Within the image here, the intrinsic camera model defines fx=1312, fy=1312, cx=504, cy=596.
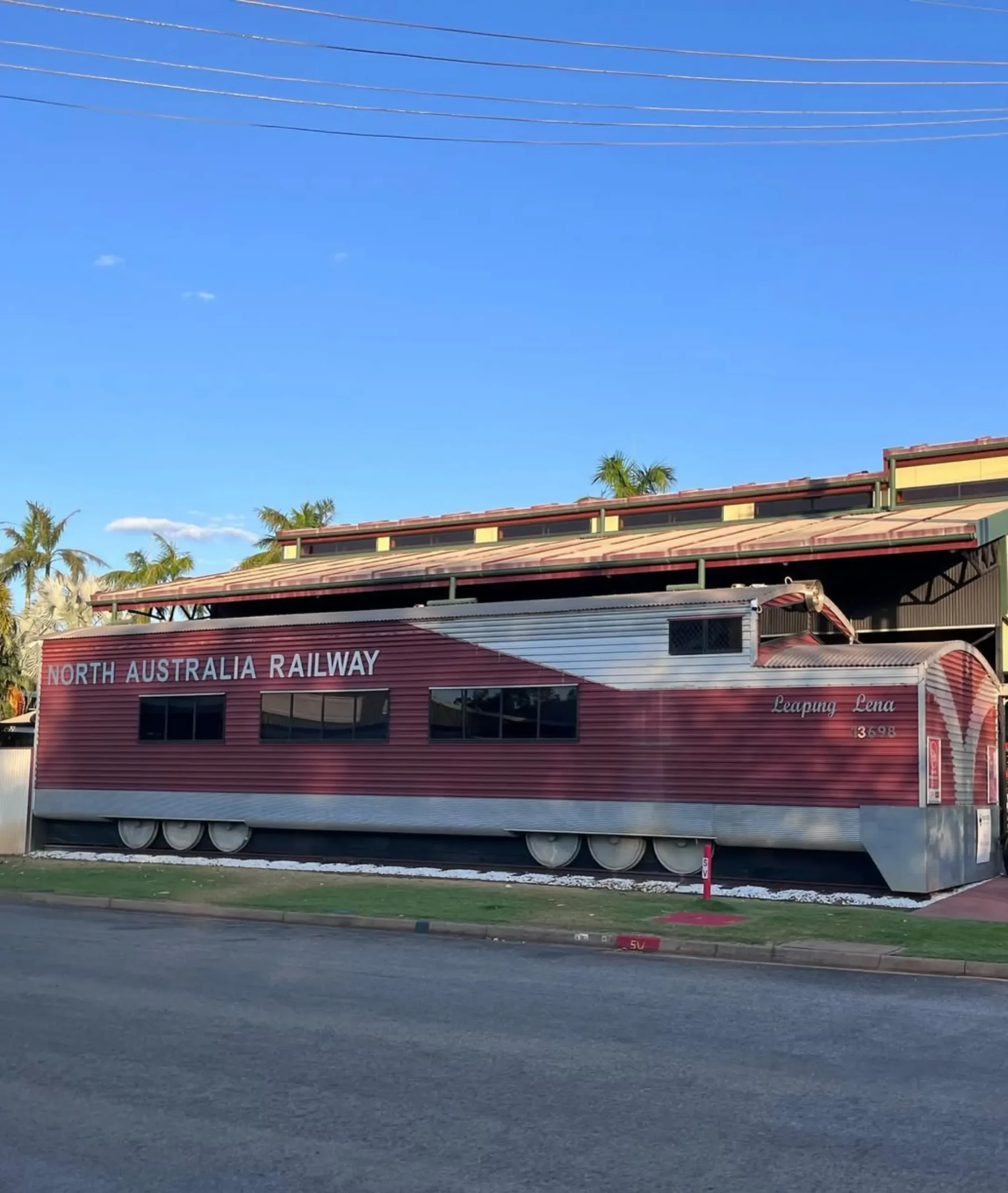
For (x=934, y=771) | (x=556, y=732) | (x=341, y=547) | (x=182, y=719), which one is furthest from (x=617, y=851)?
(x=341, y=547)

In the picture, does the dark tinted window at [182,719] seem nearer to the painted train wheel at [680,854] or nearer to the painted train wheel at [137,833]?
the painted train wheel at [137,833]

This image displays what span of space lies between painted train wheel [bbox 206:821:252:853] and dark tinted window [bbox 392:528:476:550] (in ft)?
32.9

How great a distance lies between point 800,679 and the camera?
20.1m

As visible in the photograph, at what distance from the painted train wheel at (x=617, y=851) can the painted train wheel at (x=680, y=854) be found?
1.18ft

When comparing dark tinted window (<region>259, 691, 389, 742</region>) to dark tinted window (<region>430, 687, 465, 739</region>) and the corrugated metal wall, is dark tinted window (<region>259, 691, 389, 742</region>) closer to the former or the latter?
dark tinted window (<region>430, 687, 465, 739</region>)

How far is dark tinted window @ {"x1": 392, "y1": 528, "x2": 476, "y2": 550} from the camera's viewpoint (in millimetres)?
32875

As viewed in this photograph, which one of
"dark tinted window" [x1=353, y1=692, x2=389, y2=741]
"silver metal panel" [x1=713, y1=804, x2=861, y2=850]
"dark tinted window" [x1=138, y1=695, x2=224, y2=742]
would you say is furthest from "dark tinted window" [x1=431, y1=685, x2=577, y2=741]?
"dark tinted window" [x1=138, y1=695, x2=224, y2=742]

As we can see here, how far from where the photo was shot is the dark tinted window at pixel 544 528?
3097 centimetres

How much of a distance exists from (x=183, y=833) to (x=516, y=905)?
1104 centimetres

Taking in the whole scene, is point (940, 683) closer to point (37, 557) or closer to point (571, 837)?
point (571, 837)

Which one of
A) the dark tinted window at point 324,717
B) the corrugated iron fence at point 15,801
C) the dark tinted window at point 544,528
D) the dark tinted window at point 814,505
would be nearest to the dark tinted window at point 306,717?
the dark tinted window at point 324,717

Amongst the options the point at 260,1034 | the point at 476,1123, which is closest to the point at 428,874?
the point at 260,1034

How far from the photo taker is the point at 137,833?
27078mm

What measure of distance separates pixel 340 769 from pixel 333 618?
2823 mm
